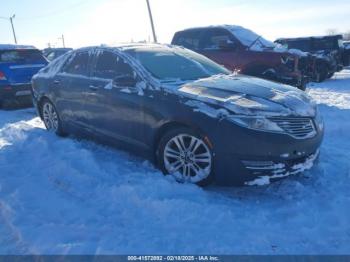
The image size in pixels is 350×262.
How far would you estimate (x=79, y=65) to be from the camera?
6.03 meters

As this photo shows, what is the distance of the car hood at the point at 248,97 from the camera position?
13.0ft

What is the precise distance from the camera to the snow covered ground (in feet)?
10.4

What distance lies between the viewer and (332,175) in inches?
180

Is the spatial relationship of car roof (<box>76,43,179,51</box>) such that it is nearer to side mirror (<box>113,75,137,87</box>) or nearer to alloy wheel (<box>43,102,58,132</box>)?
side mirror (<box>113,75,137,87</box>)

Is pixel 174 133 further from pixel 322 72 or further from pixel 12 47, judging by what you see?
pixel 322 72

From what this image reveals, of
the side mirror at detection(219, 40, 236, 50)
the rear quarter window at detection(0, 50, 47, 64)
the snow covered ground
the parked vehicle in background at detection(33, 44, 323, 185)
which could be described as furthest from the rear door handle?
the rear quarter window at detection(0, 50, 47, 64)

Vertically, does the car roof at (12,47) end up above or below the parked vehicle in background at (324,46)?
above

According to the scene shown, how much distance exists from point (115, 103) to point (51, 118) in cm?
222

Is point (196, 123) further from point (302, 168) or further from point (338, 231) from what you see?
point (338, 231)

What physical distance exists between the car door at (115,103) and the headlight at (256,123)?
1.29 metres

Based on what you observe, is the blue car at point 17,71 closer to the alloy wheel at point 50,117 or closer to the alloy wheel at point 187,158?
the alloy wheel at point 50,117

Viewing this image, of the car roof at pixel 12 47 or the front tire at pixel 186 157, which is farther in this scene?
the car roof at pixel 12 47

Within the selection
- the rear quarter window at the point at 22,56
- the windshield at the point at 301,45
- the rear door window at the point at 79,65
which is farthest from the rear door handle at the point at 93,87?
the windshield at the point at 301,45

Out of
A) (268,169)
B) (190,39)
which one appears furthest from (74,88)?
(190,39)
